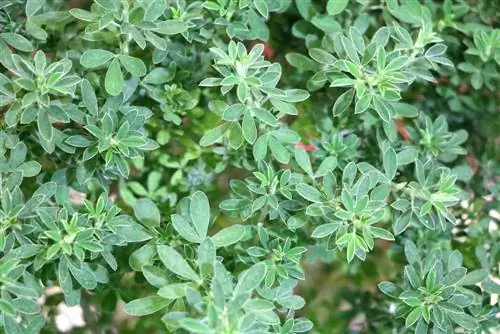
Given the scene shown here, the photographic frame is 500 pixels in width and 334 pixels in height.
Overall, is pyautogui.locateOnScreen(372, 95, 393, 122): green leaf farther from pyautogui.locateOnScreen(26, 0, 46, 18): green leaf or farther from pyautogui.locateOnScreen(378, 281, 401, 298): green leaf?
pyautogui.locateOnScreen(26, 0, 46, 18): green leaf

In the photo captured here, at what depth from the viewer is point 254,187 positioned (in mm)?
1036

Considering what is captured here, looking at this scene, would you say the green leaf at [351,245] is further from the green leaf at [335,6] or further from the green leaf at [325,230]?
the green leaf at [335,6]

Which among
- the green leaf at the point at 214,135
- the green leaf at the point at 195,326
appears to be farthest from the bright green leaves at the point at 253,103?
the green leaf at the point at 195,326

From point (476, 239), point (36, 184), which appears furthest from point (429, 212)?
point (36, 184)

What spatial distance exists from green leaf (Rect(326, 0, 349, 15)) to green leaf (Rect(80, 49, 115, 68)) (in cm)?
36

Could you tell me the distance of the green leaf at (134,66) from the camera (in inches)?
41.0

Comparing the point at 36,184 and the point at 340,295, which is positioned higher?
the point at 36,184

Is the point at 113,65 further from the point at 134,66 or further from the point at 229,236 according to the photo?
the point at 229,236

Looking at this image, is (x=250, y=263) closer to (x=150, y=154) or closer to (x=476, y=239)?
(x=150, y=154)

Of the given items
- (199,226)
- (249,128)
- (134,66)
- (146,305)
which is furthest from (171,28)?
(146,305)

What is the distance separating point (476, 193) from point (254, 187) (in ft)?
1.59

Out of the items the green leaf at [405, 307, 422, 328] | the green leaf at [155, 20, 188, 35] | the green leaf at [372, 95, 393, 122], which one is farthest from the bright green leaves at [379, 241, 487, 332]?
the green leaf at [155, 20, 188, 35]

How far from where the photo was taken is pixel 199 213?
3.20 feet

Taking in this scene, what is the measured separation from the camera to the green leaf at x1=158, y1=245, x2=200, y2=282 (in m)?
0.90
